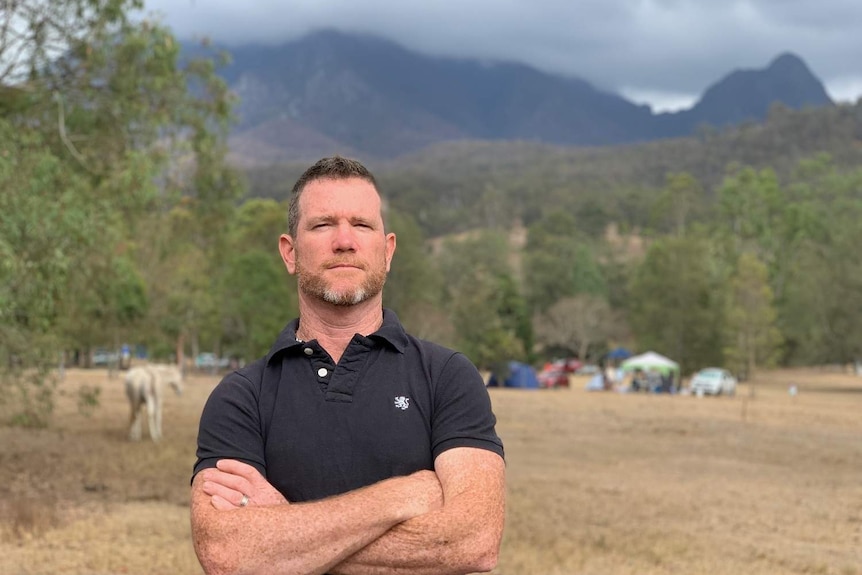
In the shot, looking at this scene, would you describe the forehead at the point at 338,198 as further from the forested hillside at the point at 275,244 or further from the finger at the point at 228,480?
the forested hillside at the point at 275,244

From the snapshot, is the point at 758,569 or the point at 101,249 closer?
the point at 758,569

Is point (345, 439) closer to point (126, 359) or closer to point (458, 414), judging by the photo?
point (458, 414)

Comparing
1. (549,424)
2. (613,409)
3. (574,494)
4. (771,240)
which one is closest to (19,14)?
(574,494)

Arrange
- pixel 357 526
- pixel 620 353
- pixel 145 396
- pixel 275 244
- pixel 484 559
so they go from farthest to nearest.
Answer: pixel 620 353 < pixel 275 244 < pixel 145 396 < pixel 484 559 < pixel 357 526

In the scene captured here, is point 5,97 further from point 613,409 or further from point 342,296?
point 613,409

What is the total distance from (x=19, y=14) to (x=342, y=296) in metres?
11.5

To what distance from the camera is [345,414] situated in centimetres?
234

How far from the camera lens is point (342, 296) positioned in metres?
2.44

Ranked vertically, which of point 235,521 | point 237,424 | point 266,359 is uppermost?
point 266,359

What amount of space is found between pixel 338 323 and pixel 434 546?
0.62 meters

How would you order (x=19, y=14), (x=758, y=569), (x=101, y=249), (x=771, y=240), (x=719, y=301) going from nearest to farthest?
(x=758, y=569)
(x=19, y=14)
(x=101, y=249)
(x=719, y=301)
(x=771, y=240)

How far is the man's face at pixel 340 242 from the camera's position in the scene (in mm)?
2453

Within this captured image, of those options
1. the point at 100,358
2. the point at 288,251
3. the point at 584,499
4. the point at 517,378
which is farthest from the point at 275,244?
the point at 288,251

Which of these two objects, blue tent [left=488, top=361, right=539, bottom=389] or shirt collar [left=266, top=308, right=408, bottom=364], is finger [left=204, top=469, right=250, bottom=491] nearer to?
shirt collar [left=266, top=308, right=408, bottom=364]
